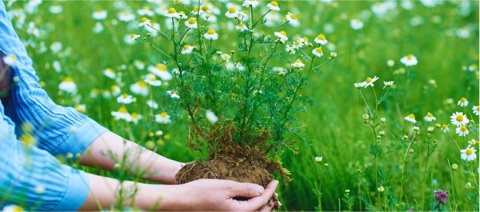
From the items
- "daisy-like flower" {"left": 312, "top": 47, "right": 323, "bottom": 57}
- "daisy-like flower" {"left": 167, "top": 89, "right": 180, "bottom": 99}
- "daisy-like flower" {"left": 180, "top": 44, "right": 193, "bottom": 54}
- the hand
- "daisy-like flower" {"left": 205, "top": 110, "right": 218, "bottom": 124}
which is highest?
"daisy-like flower" {"left": 312, "top": 47, "right": 323, "bottom": 57}

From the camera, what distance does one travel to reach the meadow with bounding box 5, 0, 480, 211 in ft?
6.90

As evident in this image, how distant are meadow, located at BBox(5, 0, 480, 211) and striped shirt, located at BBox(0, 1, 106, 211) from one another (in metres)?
0.11

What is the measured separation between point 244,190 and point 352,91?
66.8 inches

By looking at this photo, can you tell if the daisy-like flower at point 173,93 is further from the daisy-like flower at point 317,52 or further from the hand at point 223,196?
the daisy-like flower at point 317,52

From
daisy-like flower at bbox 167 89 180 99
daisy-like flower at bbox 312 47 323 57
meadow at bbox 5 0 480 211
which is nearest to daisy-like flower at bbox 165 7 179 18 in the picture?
meadow at bbox 5 0 480 211

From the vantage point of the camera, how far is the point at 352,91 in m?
3.36

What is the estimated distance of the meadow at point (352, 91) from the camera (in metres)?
2.10

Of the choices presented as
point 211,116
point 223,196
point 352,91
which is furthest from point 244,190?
point 352,91

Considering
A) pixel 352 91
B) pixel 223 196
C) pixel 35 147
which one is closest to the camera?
pixel 35 147

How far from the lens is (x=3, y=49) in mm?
1854

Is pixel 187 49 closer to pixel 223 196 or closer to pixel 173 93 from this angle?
pixel 173 93

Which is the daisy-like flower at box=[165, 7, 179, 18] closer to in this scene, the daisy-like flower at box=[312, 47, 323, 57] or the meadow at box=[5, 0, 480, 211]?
the meadow at box=[5, 0, 480, 211]

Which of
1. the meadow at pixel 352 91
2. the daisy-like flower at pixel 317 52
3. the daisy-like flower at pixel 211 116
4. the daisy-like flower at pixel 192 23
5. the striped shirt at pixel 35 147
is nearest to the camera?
the striped shirt at pixel 35 147

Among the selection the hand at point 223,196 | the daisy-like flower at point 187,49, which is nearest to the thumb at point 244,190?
the hand at point 223,196
